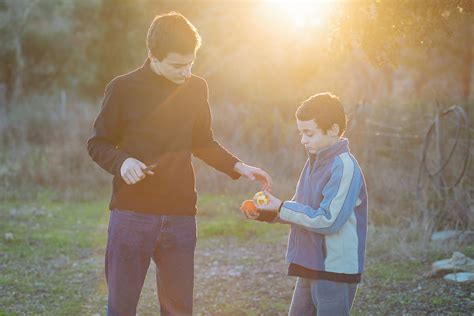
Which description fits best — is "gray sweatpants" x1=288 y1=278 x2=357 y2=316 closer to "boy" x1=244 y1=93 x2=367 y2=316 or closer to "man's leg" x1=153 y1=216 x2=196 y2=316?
"boy" x1=244 y1=93 x2=367 y2=316

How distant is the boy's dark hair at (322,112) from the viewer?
283 cm

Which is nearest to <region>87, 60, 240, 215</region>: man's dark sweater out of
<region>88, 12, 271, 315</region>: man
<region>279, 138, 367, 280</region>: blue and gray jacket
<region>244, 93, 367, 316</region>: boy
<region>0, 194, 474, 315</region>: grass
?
<region>88, 12, 271, 315</region>: man

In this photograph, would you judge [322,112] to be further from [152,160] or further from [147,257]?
[147,257]

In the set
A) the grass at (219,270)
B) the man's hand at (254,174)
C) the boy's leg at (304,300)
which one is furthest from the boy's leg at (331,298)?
the grass at (219,270)

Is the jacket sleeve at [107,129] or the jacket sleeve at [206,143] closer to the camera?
the jacket sleeve at [107,129]

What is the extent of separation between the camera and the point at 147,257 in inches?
111

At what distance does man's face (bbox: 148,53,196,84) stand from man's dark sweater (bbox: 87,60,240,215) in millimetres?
40

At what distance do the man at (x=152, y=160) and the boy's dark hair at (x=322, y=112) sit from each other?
54cm

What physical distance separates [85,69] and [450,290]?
14578 mm

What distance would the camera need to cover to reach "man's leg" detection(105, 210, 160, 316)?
277 centimetres

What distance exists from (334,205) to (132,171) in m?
0.87

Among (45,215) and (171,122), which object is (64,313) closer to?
(171,122)

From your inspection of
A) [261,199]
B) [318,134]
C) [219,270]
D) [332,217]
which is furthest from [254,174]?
[219,270]

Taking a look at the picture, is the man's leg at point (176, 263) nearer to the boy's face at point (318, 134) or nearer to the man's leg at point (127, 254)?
the man's leg at point (127, 254)
